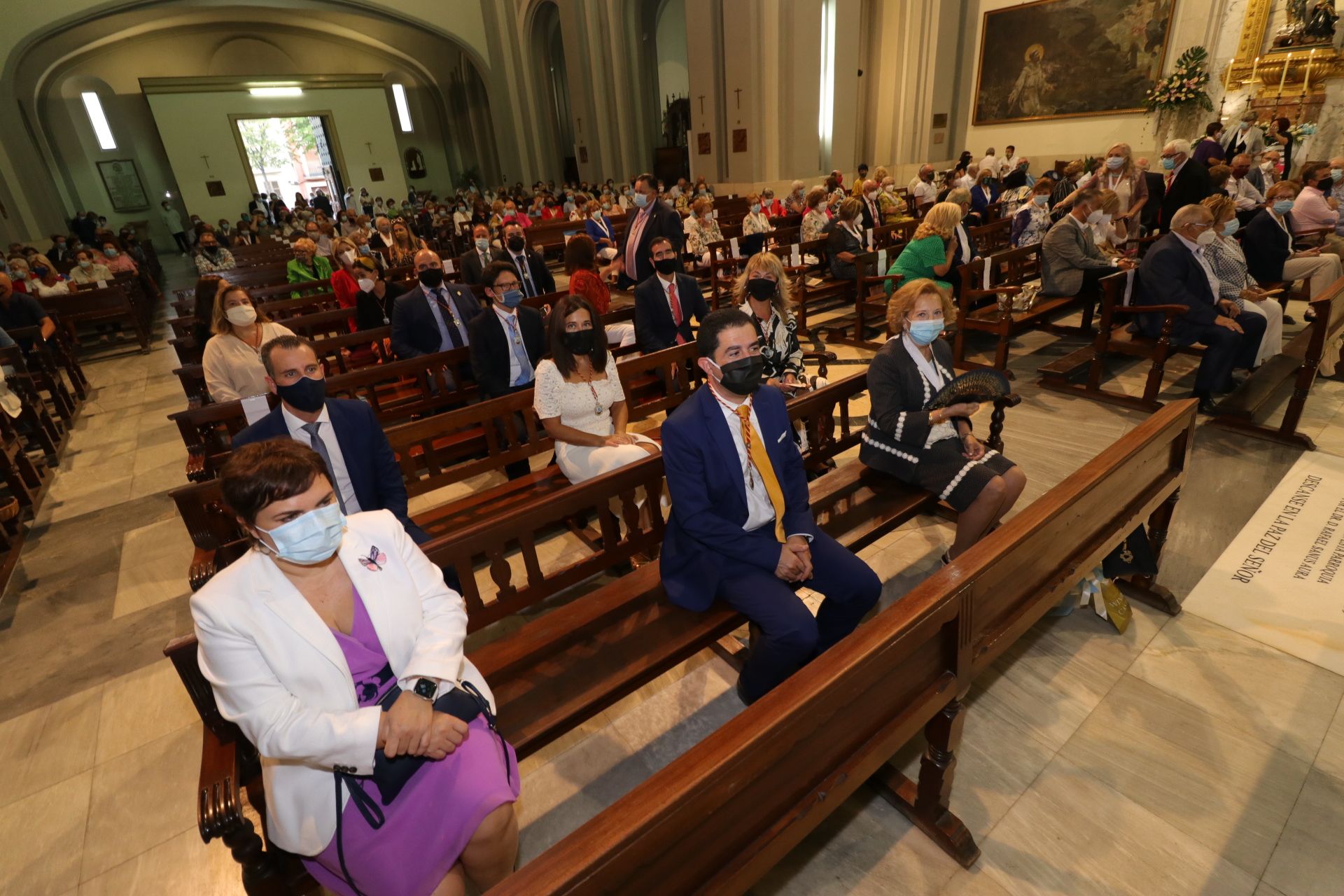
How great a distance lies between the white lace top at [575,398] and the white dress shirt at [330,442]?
37.6 inches

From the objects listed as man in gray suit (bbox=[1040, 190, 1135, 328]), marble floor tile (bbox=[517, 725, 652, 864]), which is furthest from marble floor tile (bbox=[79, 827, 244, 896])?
man in gray suit (bbox=[1040, 190, 1135, 328])

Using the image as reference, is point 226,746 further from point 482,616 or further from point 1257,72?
point 1257,72

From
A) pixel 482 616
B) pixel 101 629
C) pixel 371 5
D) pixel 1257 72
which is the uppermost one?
pixel 371 5

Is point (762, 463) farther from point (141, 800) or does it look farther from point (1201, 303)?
point (1201, 303)

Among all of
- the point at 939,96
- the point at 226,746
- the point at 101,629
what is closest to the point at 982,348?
the point at 226,746

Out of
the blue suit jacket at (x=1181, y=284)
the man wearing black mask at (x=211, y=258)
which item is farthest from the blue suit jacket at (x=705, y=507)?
the man wearing black mask at (x=211, y=258)

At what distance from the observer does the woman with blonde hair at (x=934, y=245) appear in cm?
552

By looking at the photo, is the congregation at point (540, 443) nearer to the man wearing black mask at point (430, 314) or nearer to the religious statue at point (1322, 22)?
the man wearing black mask at point (430, 314)

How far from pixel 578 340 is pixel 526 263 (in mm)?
3769

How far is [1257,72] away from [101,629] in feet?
59.3

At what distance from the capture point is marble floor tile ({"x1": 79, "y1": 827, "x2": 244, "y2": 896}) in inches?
85.1

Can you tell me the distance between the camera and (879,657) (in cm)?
165

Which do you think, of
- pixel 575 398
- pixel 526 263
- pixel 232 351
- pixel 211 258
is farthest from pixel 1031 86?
pixel 211 258

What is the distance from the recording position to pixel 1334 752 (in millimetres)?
2240
